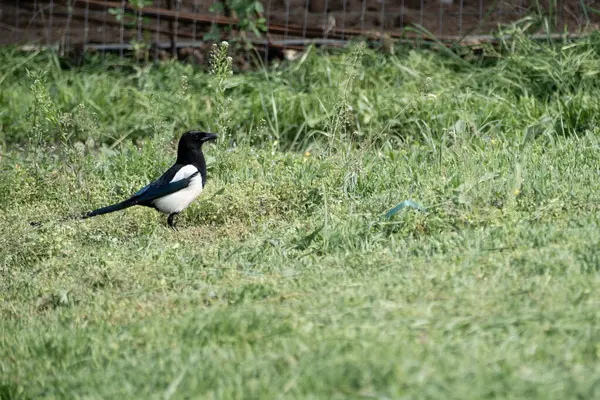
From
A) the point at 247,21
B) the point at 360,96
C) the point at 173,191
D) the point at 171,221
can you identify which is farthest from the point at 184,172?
the point at 247,21

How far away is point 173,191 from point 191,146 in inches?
17.2

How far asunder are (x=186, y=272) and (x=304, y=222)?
3.18 feet

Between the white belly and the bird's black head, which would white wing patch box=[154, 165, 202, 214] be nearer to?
the white belly

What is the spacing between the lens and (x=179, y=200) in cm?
537

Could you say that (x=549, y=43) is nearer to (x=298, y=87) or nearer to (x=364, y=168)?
(x=298, y=87)

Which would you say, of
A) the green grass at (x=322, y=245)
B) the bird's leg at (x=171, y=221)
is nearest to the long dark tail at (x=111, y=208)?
the green grass at (x=322, y=245)

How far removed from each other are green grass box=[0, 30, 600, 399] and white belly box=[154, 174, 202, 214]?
15cm

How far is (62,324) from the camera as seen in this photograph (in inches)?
157

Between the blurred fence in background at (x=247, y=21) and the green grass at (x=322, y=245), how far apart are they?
0.85 m

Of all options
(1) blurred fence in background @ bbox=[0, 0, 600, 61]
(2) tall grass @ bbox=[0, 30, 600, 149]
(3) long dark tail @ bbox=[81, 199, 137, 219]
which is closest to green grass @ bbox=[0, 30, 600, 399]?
(2) tall grass @ bbox=[0, 30, 600, 149]

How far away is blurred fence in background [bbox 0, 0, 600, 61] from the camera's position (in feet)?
29.6

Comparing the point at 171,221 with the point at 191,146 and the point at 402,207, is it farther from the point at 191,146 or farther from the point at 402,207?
the point at 402,207

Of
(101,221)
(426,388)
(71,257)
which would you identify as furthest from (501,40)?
(426,388)

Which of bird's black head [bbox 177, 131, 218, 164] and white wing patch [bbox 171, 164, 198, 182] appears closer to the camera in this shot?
white wing patch [bbox 171, 164, 198, 182]
